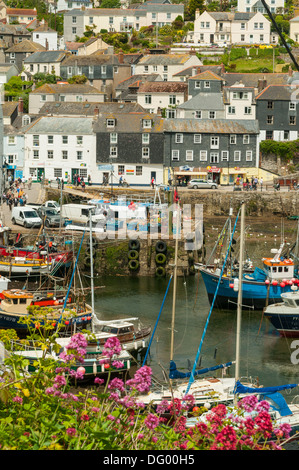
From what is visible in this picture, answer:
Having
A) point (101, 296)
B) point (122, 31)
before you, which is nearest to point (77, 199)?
point (101, 296)

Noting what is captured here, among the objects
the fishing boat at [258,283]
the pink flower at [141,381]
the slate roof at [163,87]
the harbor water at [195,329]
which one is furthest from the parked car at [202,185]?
the pink flower at [141,381]

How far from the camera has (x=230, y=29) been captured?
293ft

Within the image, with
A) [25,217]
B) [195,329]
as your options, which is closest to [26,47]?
[25,217]

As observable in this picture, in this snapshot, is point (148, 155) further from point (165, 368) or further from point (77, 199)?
point (165, 368)

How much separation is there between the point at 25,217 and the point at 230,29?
177 feet

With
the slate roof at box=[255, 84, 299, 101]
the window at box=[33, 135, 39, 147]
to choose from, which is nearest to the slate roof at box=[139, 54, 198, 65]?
the slate roof at box=[255, 84, 299, 101]

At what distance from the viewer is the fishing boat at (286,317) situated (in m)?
29.2

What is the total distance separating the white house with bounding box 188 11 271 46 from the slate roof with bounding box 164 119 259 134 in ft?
113

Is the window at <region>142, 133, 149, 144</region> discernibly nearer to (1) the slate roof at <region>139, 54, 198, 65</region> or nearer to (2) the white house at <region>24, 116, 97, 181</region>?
(2) the white house at <region>24, 116, 97, 181</region>

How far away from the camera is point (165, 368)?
24766 mm

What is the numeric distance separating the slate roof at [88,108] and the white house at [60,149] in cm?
215

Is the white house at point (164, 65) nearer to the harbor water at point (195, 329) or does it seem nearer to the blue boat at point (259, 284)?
the harbor water at point (195, 329)

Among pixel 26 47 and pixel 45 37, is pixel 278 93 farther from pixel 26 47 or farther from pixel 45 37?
pixel 45 37

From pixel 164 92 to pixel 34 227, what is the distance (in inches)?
994
